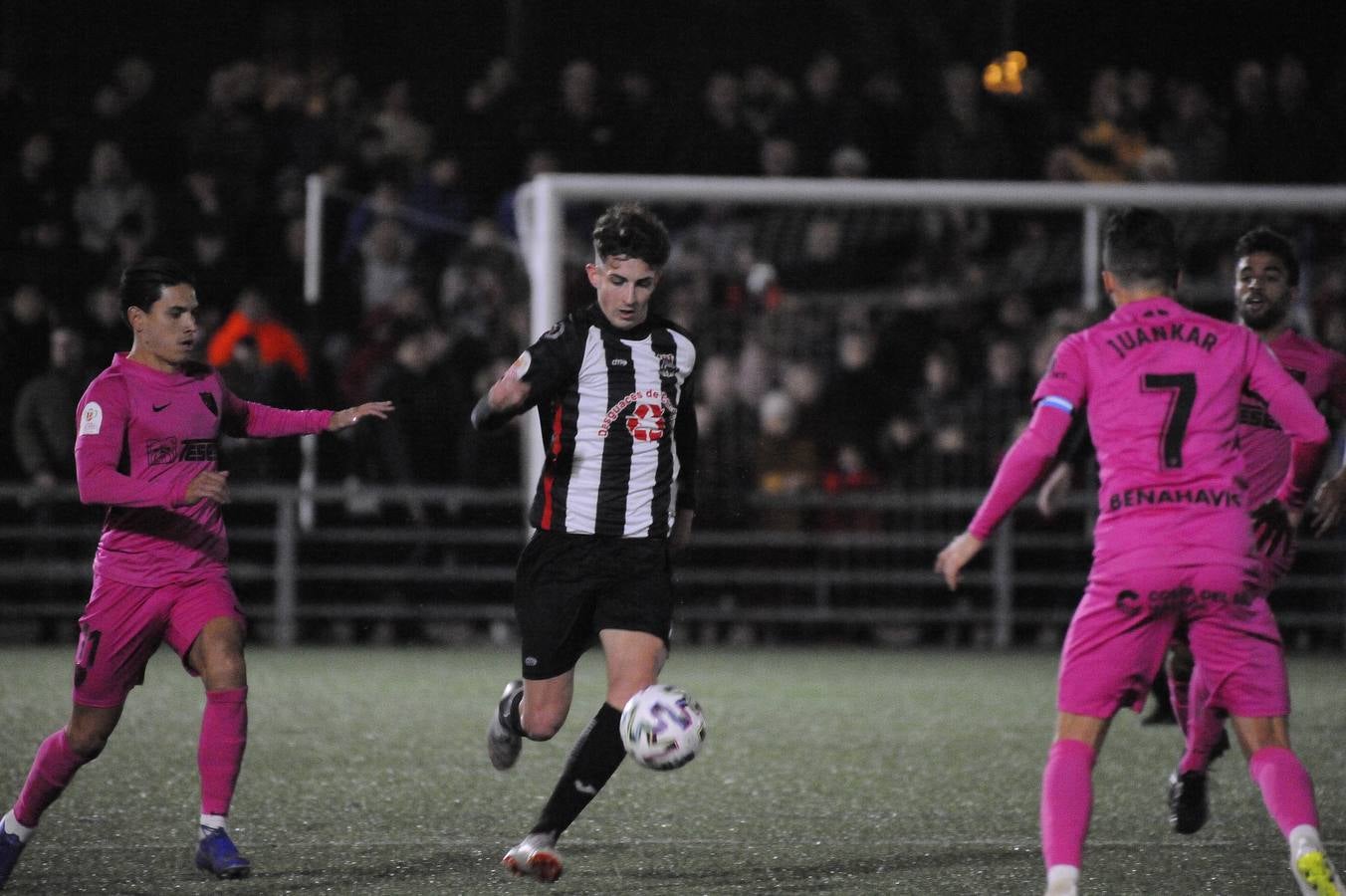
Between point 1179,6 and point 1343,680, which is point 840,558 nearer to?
point 1343,680

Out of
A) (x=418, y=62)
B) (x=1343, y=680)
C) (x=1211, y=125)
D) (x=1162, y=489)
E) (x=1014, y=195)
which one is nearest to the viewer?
(x=1162, y=489)

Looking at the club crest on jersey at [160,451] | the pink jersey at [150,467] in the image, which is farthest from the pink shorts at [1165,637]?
the club crest on jersey at [160,451]

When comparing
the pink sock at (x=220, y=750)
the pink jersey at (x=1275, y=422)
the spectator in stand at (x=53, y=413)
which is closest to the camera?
the pink sock at (x=220, y=750)

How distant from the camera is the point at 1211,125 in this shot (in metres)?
14.3

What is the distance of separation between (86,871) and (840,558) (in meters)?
8.70

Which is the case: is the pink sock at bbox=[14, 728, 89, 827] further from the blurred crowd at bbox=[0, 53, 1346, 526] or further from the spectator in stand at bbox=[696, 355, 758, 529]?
the spectator in stand at bbox=[696, 355, 758, 529]

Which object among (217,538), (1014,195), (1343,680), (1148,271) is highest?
(1014,195)

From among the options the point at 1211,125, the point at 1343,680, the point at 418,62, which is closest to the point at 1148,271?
the point at 1343,680

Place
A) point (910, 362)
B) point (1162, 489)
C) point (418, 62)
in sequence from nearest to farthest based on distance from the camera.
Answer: point (1162, 489)
point (910, 362)
point (418, 62)

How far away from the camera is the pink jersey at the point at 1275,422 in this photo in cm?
586

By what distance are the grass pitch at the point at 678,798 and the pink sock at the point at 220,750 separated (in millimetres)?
212

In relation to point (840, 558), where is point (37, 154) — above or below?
above

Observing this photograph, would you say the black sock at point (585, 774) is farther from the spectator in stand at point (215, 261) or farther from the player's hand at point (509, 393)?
the spectator in stand at point (215, 261)

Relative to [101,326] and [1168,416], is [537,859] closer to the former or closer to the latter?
[1168,416]
